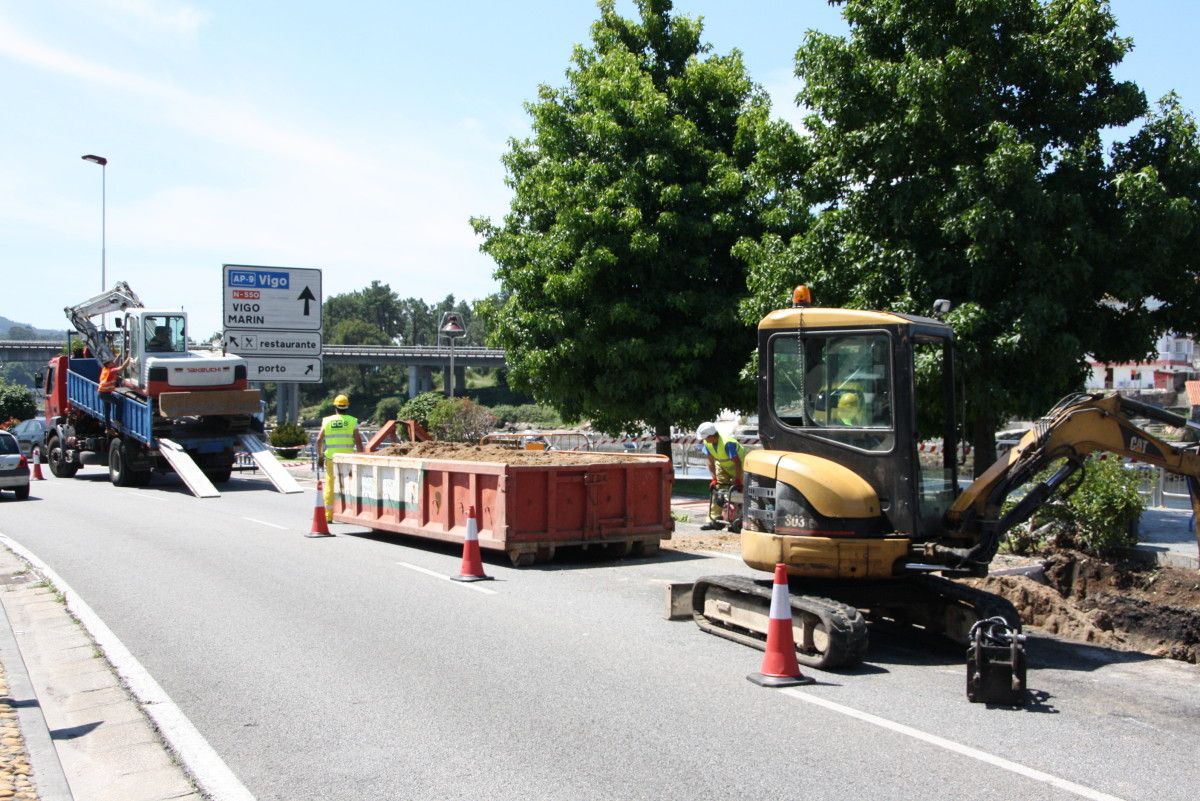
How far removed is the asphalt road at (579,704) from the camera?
577 centimetres

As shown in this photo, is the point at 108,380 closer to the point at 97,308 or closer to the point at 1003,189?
the point at 97,308

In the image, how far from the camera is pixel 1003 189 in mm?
13859

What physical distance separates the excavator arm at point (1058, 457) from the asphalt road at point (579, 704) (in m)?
1.11

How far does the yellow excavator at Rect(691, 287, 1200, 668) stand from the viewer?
850 cm

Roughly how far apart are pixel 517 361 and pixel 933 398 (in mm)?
11949

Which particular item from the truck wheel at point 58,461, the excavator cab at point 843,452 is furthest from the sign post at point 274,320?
the excavator cab at point 843,452

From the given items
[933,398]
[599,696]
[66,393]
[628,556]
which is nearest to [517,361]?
[628,556]

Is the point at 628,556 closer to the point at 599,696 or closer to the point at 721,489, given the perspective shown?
the point at 721,489

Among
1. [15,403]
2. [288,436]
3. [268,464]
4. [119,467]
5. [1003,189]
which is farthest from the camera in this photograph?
[15,403]

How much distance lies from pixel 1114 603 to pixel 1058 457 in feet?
9.16

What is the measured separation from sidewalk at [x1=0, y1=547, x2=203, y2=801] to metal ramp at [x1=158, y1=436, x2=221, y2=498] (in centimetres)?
1373

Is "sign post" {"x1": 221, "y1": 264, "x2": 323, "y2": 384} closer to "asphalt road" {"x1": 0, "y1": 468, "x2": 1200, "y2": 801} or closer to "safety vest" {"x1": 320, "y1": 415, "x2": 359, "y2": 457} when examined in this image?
"safety vest" {"x1": 320, "y1": 415, "x2": 359, "y2": 457}

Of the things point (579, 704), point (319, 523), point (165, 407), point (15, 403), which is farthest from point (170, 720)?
point (15, 403)

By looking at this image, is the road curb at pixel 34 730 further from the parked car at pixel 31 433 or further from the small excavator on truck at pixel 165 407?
the parked car at pixel 31 433
